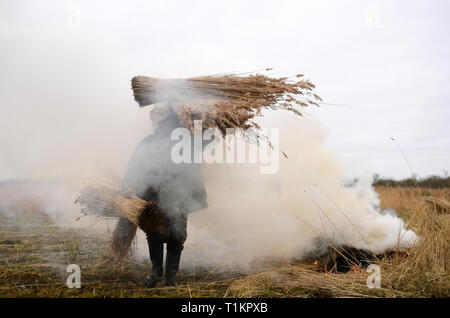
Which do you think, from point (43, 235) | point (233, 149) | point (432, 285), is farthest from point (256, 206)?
point (43, 235)

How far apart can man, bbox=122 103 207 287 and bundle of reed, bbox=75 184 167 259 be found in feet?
0.67

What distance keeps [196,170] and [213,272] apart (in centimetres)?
170

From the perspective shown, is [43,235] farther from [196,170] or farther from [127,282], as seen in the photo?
[196,170]

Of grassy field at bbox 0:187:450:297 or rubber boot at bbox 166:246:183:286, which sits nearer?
grassy field at bbox 0:187:450:297

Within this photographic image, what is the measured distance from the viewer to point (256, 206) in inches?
261

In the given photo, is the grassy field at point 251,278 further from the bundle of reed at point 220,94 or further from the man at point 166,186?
the bundle of reed at point 220,94

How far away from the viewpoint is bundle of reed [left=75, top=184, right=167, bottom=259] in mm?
3555

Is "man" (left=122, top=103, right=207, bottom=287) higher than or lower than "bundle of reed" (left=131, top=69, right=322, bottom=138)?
lower

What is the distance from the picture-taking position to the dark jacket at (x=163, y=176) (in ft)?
13.5

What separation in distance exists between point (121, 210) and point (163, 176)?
661 mm

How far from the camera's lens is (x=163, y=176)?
13.6ft

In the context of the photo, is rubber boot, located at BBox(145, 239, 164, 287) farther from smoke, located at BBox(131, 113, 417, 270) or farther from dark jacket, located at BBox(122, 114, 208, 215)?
smoke, located at BBox(131, 113, 417, 270)

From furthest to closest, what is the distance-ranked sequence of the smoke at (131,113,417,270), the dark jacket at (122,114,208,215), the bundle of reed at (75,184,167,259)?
the smoke at (131,113,417,270), the dark jacket at (122,114,208,215), the bundle of reed at (75,184,167,259)

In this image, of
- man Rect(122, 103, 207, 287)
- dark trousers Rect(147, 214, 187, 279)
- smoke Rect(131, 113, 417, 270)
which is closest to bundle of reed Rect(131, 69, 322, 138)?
man Rect(122, 103, 207, 287)
